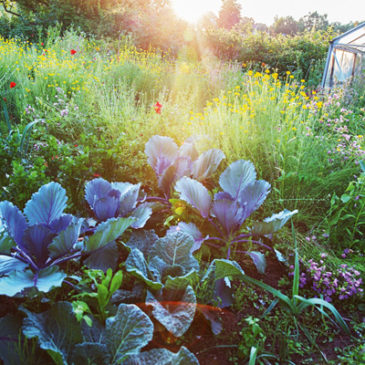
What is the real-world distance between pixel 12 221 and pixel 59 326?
1.56 ft

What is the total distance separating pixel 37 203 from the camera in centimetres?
137

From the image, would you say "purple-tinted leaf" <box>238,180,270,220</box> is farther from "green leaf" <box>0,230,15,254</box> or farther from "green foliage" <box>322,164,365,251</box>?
"green leaf" <box>0,230,15,254</box>

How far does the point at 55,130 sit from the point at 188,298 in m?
2.51

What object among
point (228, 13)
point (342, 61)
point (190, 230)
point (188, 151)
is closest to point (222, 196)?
point (190, 230)

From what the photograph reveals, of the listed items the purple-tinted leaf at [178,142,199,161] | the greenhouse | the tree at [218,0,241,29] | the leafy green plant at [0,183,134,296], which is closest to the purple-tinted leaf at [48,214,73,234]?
the leafy green plant at [0,183,134,296]

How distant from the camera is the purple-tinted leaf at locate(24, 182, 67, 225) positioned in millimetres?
1370

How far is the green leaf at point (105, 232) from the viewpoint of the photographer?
126 centimetres

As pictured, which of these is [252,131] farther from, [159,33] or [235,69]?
[159,33]

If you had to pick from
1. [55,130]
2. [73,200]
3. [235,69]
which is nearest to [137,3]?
[235,69]

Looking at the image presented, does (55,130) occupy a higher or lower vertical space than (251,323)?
higher

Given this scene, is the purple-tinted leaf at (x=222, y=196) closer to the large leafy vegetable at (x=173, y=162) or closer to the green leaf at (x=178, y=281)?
the large leafy vegetable at (x=173, y=162)

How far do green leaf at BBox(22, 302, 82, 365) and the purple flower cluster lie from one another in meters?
1.14

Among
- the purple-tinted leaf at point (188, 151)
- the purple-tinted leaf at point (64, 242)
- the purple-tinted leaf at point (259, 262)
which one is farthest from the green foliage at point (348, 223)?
the purple-tinted leaf at point (64, 242)

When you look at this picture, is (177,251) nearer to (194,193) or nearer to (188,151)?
(194,193)
